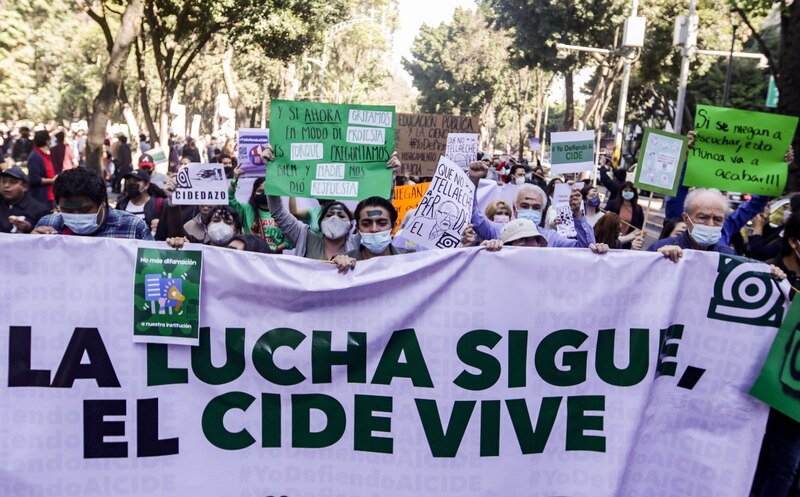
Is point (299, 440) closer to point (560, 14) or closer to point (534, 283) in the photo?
point (534, 283)

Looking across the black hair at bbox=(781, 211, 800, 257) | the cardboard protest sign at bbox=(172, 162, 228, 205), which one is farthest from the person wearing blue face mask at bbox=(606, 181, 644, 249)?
the black hair at bbox=(781, 211, 800, 257)

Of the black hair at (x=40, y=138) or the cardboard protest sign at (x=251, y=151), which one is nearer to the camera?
the cardboard protest sign at (x=251, y=151)

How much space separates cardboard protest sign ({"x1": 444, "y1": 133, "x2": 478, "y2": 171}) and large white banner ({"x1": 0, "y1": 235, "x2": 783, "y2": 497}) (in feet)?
14.8

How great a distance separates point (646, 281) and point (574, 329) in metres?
0.42

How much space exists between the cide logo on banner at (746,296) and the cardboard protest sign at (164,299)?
2.43 m

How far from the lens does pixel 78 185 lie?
4891 mm

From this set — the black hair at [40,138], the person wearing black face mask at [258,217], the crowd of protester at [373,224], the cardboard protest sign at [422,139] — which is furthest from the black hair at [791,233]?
the black hair at [40,138]

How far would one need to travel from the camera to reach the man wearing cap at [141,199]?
8.44 metres

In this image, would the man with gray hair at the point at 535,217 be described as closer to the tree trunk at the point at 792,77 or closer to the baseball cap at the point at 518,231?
the baseball cap at the point at 518,231

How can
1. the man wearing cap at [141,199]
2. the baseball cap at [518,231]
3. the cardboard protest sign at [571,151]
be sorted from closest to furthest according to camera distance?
the baseball cap at [518,231] → the man wearing cap at [141,199] → the cardboard protest sign at [571,151]

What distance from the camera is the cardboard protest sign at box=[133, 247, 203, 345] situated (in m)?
4.30

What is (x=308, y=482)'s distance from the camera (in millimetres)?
4324

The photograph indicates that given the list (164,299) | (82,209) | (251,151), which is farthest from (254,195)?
(164,299)

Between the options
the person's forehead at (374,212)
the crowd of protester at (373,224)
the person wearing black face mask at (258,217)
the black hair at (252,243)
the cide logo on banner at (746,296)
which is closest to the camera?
the cide logo on banner at (746,296)
